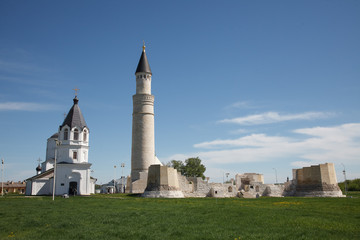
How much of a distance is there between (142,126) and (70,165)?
42.6ft

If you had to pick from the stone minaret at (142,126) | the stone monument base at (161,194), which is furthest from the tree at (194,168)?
the stone monument base at (161,194)

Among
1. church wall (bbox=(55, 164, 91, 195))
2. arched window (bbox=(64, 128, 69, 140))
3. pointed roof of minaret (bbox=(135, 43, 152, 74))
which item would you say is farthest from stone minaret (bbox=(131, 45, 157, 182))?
arched window (bbox=(64, 128, 69, 140))

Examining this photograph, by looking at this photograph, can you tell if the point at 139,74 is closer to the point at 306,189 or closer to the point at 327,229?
the point at 306,189

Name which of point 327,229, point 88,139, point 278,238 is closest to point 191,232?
point 278,238

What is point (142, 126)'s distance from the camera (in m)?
50.8

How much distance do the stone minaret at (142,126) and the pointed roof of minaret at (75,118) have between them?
341 inches

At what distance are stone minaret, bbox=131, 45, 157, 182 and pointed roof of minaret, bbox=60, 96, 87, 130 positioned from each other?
8.67 metres

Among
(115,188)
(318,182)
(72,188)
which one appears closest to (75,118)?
(72,188)

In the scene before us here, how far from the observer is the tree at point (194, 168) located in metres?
72.8

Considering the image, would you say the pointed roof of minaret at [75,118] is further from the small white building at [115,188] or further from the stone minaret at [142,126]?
the small white building at [115,188]

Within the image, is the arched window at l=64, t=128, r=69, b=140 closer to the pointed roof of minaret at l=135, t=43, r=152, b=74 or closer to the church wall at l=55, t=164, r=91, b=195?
the church wall at l=55, t=164, r=91, b=195

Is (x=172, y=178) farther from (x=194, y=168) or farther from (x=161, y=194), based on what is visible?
(x=194, y=168)

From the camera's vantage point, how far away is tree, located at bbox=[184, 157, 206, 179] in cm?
7281

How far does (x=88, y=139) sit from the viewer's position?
4678 cm
